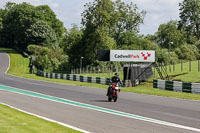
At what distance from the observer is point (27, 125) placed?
10.2 meters

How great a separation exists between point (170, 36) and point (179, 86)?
78251 millimetres

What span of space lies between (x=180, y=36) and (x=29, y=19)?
47.2 meters

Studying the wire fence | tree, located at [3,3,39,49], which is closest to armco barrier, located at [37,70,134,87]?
the wire fence

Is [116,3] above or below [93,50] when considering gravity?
above

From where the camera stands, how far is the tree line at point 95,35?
232 feet

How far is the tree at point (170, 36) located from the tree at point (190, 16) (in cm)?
394

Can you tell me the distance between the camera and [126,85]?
34.7m

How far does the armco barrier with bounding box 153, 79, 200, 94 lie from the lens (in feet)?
88.2

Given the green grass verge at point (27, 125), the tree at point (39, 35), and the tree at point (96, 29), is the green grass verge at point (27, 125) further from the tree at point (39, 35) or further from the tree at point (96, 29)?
the tree at point (39, 35)

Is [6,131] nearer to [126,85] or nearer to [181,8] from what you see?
[126,85]

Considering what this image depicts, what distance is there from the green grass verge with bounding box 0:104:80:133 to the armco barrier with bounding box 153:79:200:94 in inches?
696

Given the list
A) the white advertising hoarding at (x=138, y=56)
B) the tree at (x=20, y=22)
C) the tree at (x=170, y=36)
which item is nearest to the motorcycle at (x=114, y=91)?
the white advertising hoarding at (x=138, y=56)

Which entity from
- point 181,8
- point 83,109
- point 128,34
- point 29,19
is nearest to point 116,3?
point 128,34

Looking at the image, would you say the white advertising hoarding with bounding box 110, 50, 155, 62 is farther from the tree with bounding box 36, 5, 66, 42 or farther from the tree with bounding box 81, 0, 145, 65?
the tree with bounding box 36, 5, 66, 42
